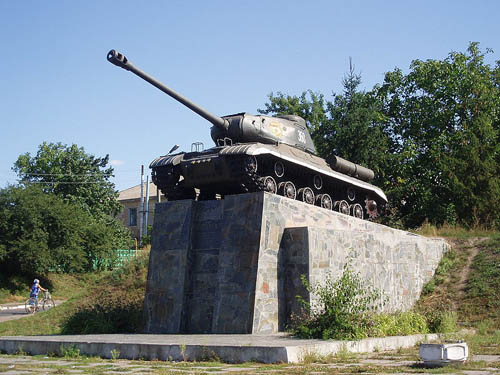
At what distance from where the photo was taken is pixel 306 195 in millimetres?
16859

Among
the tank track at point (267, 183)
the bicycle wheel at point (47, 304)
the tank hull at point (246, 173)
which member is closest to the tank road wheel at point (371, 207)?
the tank track at point (267, 183)

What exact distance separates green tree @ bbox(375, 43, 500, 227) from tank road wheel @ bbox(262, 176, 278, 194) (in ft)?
42.9

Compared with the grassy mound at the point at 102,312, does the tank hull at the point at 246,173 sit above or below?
above

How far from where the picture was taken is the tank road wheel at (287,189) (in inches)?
632

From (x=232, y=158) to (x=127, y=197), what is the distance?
41.8 m

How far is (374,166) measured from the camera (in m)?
29.5

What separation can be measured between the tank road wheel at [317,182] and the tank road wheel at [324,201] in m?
0.24

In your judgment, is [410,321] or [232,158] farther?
[232,158]

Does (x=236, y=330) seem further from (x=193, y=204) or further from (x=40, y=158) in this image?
(x=40, y=158)

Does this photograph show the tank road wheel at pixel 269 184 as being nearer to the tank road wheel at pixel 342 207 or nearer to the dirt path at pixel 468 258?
the tank road wheel at pixel 342 207

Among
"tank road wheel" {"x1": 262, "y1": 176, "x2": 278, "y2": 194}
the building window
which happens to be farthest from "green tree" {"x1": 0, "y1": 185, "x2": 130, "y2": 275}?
the building window

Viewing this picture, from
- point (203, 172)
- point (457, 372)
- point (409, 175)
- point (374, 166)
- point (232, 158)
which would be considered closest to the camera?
point (457, 372)

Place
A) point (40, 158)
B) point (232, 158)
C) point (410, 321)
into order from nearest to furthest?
point (410, 321) < point (232, 158) < point (40, 158)

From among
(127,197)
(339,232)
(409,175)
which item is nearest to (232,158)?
(339,232)
